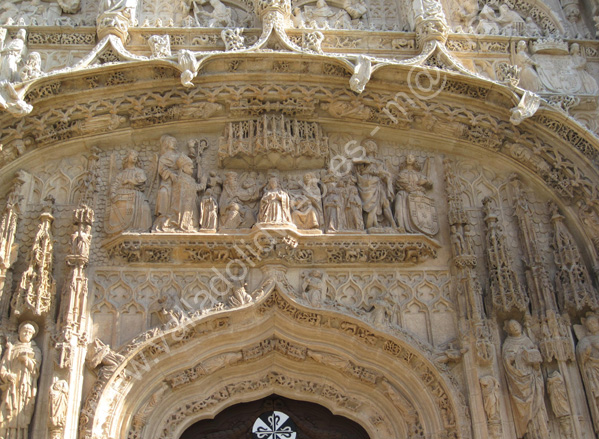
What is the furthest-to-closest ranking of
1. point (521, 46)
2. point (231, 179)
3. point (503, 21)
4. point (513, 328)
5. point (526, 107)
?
point (503, 21)
point (521, 46)
point (231, 179)
point (526, 107)
point (513, 328)

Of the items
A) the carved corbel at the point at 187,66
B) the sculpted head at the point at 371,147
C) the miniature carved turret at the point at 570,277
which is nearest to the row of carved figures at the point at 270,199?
the sculpted head at the point at 371,147

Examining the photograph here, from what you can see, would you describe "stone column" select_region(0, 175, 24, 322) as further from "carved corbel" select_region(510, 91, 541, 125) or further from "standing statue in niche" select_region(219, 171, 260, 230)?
"carved corbel" select_region(510, 91, 541, 125)

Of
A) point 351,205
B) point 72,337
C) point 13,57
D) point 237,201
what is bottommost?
point 72,337

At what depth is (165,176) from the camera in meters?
9.95

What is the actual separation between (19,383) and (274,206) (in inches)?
135

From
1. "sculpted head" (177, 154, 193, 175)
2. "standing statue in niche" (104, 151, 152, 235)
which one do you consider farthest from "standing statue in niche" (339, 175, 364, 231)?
"standing statue in niche" (104, 151, 152, 235)

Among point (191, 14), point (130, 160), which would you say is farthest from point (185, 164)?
point (191, 14)

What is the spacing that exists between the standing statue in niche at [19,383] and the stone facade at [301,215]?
0.08 ft

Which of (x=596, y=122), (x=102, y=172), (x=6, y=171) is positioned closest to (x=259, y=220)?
(x=102, y=172)

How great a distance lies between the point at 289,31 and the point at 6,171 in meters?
3.91

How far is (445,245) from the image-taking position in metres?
9.77

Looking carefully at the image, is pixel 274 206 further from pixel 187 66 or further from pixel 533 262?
pixel 533 262

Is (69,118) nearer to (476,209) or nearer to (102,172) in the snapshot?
(102,172)

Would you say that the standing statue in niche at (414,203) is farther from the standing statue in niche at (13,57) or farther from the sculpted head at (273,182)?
the standing statue in niche at (13,57)
